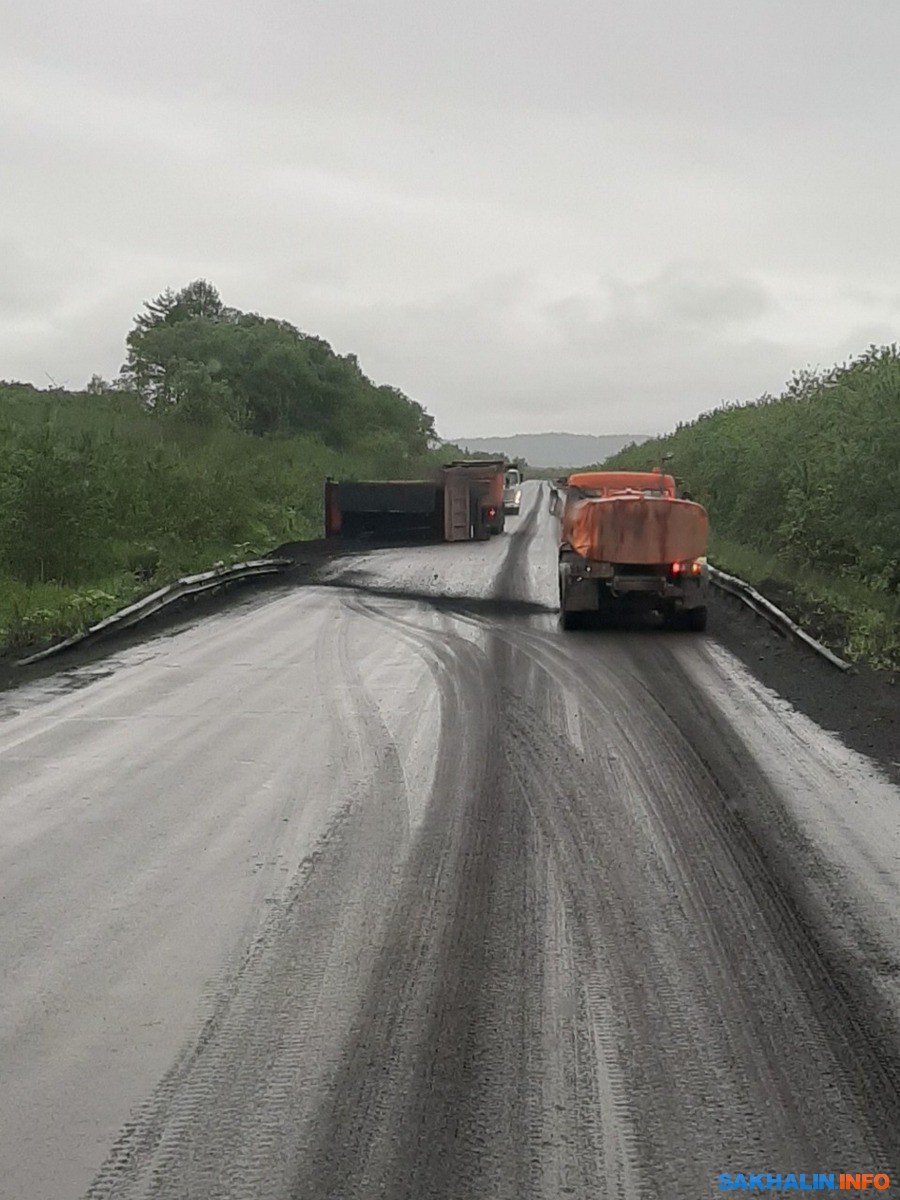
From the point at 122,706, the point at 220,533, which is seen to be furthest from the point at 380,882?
the point at 220,533

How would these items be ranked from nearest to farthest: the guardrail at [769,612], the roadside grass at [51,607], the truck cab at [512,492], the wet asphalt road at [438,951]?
the wet asphalt road at [438,951] < the guardrail at [769,612] < the roadside grass at [51,607] < the truck cab at [512,492]

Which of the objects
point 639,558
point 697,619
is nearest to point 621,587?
point 639,558

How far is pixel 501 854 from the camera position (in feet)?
24.6

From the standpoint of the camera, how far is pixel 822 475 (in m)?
23.6

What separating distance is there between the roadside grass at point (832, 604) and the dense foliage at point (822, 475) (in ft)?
0.99

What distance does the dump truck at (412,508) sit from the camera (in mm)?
37938

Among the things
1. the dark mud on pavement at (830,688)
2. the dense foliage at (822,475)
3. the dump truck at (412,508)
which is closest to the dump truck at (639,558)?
the dark mud on pavement at (830,688)

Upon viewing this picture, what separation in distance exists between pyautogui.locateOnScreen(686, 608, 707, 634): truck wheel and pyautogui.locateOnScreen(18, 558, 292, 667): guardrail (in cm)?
768

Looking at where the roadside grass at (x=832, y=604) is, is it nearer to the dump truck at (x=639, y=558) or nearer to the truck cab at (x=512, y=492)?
the dump truck at (x=639, y=558)

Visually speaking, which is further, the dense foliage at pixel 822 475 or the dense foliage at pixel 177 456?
the dense foliage at pixel 177 456

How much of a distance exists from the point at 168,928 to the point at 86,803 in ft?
8.33

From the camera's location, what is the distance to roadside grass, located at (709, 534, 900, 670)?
16.1m

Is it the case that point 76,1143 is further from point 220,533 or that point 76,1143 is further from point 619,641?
Result: point 220,533

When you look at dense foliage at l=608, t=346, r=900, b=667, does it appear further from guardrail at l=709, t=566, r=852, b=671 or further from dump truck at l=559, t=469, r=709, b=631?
dump truck at l=559, t=469, r=709, b=631
